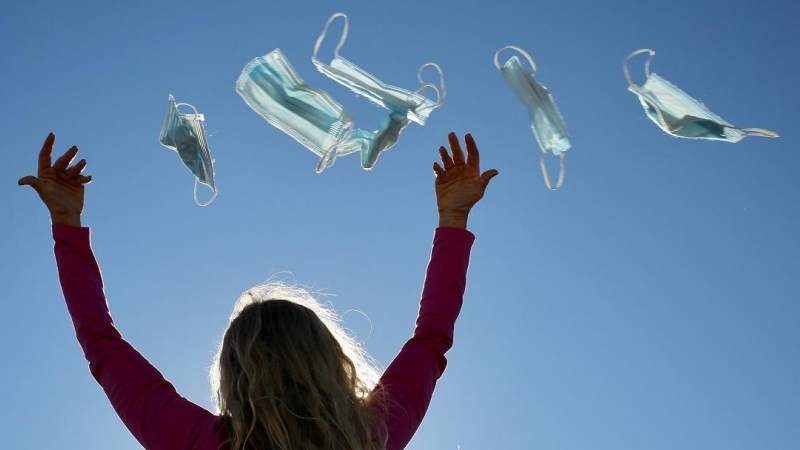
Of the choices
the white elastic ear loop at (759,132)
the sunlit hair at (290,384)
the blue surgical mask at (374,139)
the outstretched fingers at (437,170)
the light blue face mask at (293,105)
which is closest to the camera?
the sunlit hair at (290,384)

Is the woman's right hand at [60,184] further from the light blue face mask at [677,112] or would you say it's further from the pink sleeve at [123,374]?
the light blue face mask at [677,112]

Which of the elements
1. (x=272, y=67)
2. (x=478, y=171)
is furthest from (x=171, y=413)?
(x=272, y=67)

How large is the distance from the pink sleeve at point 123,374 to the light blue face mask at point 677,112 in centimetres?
361

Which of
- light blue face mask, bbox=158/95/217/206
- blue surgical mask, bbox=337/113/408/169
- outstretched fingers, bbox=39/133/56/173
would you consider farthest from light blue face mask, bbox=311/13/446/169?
outstretched fingers, bbox=39/133/56/173

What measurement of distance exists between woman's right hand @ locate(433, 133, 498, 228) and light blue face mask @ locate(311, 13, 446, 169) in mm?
1031

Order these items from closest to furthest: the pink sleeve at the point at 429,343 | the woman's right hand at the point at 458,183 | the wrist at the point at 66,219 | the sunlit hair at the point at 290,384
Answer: the sunlit hair at the point at 290,384 → the pink sleeve at the point at 429,343 → the wrist at the point at 66,219 → the woman's right hand at the point at 458,183

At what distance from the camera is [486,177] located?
436 cm

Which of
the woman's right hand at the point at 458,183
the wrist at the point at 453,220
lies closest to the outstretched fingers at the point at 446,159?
the woman's right hand at the point at 458,183

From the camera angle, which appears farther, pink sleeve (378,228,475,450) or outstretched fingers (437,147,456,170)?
outstretched fingers (437,147,456,170)

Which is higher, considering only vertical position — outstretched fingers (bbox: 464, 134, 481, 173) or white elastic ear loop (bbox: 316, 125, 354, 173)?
white elastic ear loop (bbox: 316, 125, 354, 173)

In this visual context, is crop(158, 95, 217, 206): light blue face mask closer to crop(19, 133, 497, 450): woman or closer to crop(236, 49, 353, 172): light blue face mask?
crop(236, 49, 353, 172): light blue face mask

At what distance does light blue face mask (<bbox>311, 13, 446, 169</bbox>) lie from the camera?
217 inches

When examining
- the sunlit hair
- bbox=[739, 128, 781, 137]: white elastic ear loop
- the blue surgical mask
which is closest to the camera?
the sunlit hair

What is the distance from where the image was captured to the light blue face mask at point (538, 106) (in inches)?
226
